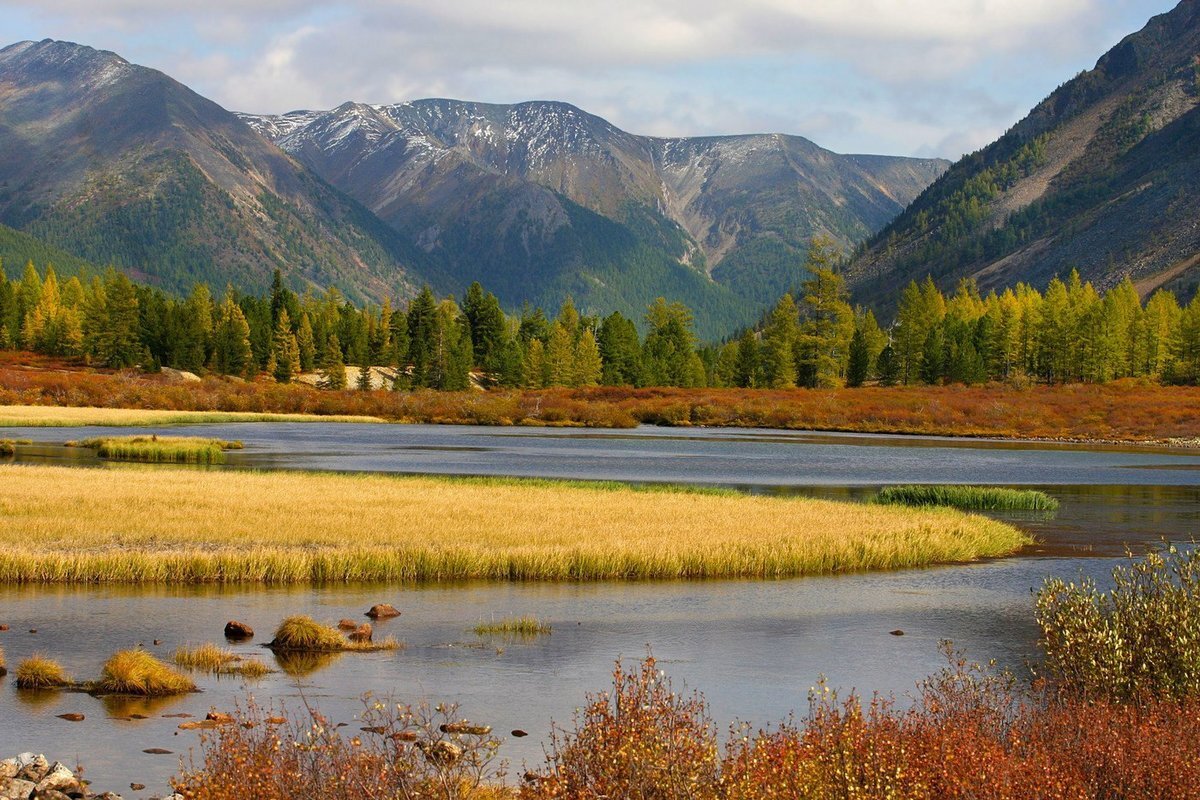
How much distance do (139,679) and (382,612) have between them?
319 inches

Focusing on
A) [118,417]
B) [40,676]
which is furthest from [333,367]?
[40,676]

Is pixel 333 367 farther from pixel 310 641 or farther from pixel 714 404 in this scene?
pixel 310 641

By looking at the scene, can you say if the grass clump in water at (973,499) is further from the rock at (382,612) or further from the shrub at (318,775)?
the shrub at (318,775)

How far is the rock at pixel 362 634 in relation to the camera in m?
Answer: 26.0

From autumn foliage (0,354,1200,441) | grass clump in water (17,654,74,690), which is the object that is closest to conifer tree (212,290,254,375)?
autumn foliage (0,354,1200,441)

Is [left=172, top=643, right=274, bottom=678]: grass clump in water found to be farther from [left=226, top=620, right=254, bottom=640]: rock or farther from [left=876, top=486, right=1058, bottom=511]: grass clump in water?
[left=876, top=486, right=1058, bottom=511]: grass clump in water

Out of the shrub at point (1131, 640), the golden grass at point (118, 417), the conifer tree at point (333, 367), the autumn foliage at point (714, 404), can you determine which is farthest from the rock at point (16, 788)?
the conifer tree at point (333, 367)

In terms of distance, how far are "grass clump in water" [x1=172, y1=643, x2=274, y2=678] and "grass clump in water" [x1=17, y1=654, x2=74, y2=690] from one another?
2344 millimetres

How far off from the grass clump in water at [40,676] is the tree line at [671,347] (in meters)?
160

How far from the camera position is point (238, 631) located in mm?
26359

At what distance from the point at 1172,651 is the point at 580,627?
1320 cm

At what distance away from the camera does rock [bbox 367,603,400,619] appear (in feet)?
95.2

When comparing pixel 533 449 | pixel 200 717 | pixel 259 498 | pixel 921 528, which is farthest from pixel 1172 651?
pixel 533 449

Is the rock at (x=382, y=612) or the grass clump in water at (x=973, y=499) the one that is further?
the grass clump in water at (x=973, y=499)
